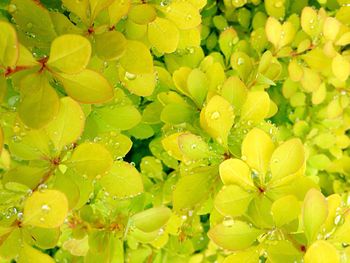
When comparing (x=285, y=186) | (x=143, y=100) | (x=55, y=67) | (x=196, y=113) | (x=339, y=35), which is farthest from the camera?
(x=143, y=100)

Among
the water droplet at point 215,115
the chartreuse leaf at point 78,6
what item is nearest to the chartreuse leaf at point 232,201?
the water droplet at point 215,115

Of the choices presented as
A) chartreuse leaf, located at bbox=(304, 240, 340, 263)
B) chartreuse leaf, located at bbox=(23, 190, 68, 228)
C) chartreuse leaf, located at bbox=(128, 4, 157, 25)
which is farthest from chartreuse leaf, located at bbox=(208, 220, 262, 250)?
chartreuse leaf, located at bbox=(128, 4, 157, 25)

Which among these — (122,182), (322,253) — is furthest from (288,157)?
(122,182)

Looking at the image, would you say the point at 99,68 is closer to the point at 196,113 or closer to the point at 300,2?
the point at 196,113

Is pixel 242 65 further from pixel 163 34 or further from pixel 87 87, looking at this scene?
pixel 87 87

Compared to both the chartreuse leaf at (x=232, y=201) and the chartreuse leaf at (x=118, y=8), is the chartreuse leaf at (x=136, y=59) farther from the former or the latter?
the chartreuse leaf at (x=232, y=201)

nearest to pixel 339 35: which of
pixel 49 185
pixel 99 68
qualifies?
pixel 99 68
